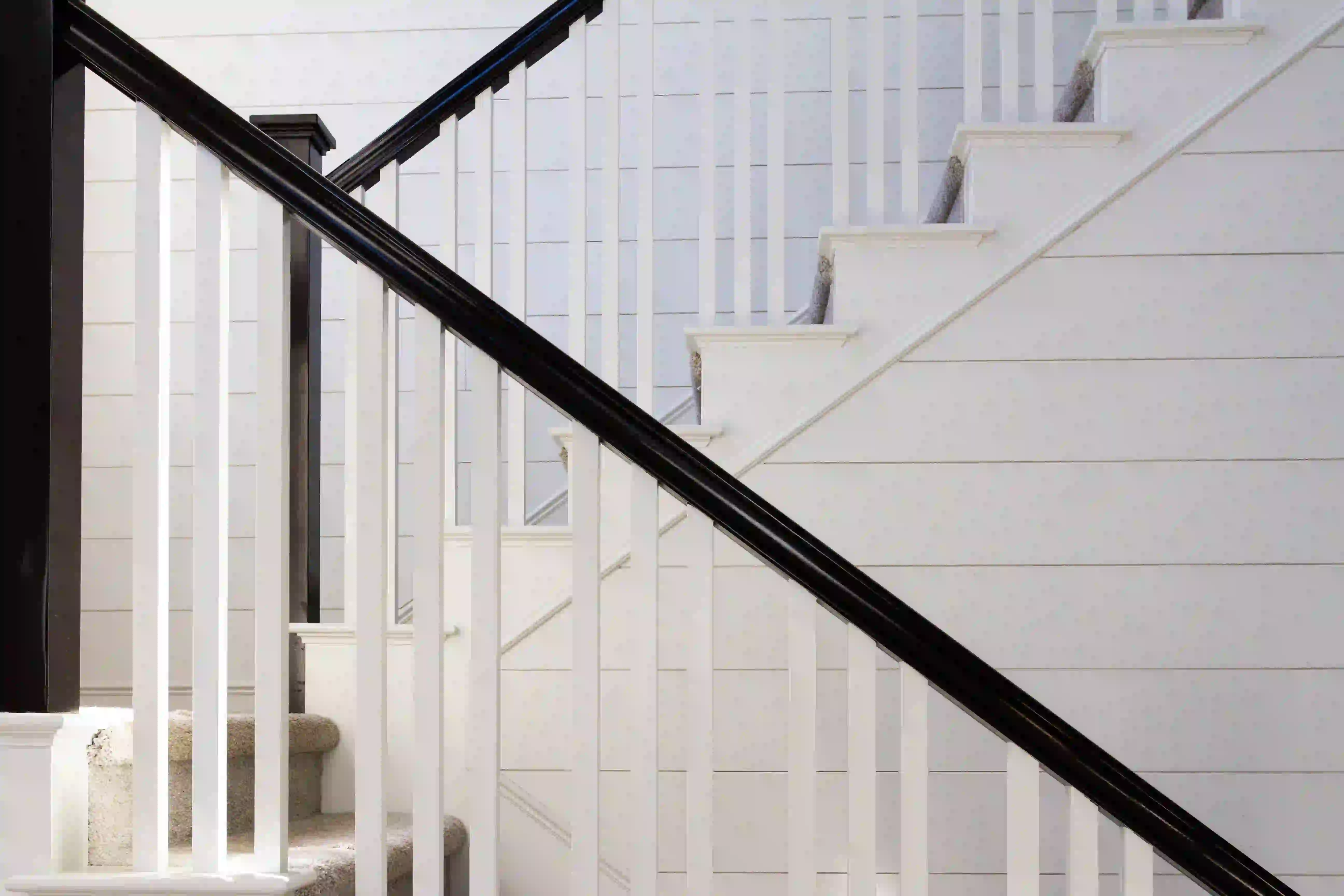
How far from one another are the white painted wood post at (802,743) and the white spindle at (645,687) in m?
0.16

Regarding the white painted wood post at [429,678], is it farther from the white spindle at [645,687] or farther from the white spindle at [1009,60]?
the white spindle at [1009,60]

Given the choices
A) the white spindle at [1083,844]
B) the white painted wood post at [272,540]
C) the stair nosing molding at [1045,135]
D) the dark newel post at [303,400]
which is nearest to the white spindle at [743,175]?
the stair nosing molding at [1045,135]

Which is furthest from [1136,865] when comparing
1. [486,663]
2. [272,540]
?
[272,540]

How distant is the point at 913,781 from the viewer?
4.80 ft

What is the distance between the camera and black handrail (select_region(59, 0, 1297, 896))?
1.42 meters

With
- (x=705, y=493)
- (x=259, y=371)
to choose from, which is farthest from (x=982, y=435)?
(x=259, y=371)

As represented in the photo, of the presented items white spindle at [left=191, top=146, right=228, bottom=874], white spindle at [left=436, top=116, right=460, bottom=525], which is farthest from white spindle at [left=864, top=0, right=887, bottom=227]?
white spindle at [left=191, top=146, right=228, bottom=874]

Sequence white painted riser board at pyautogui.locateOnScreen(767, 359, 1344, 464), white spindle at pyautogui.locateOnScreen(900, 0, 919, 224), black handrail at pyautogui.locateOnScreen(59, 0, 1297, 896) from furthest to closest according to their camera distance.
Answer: white spindle at pyautogui.locateOnScreen(900, 0, 919, 224) < white painted riser board at pyautogui.locateOnScreen(767, 359, 1344, 464) < black handrail at pyautogui.locateOnScreen(59, 0, 1297, 896)

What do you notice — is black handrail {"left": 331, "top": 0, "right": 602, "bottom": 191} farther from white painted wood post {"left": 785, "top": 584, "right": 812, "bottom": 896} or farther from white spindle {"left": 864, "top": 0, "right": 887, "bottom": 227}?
white painted wood post {"left": 785, "top": 584, "right": 812, "bottom": 896}

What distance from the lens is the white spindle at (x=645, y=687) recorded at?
4.79 ft

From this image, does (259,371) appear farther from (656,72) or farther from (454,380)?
(656,72)

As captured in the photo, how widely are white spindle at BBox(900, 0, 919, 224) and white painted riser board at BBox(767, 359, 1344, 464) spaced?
33 centimetres

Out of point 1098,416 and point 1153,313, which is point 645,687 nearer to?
point 1098,416

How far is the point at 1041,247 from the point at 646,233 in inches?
29.1
